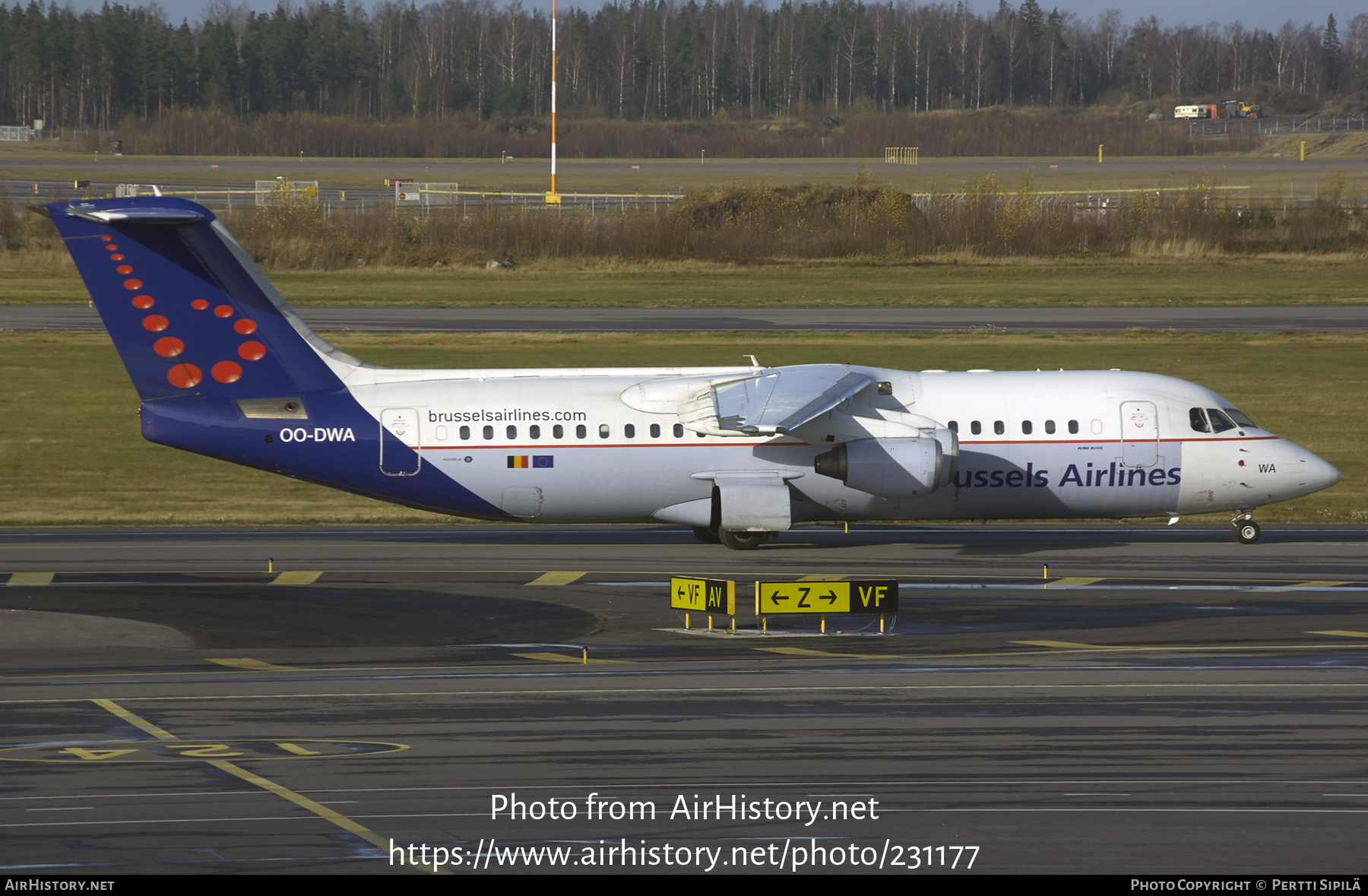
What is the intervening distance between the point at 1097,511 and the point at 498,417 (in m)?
12.2

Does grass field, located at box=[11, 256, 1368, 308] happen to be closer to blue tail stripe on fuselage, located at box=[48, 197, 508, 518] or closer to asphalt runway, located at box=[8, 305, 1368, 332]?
asphalt runway, located at box=[8, 305, 1368, 332]

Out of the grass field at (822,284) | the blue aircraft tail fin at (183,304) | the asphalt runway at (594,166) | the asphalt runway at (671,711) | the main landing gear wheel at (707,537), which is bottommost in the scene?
the main landing gear wheel at (707,537)

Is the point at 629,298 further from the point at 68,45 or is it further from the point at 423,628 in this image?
the point at 68,45

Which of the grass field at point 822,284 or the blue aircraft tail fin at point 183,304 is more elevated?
the blue aircraft tail fin at point 183,304

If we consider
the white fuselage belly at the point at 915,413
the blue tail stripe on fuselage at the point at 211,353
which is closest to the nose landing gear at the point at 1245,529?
the white fuselage belly at the point at 915,413

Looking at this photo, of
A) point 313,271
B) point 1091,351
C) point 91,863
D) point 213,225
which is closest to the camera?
point 91,863

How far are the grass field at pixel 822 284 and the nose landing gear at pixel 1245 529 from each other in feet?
129

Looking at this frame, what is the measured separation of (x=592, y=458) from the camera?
28.0m

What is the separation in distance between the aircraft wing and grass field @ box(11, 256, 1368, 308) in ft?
134

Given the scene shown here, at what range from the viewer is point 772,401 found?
27016mm

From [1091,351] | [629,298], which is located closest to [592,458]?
[1091,351]

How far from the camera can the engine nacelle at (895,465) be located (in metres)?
27.0

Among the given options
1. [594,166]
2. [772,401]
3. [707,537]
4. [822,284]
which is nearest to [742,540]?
[707,537]

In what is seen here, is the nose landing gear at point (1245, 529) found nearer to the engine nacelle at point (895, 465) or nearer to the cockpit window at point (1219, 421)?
the cockpit window at point (1219, 421)
